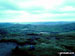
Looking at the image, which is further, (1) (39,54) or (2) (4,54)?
(2) (4,54)

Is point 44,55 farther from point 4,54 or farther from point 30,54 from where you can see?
point 4,54

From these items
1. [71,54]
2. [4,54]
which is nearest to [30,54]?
[4,54]

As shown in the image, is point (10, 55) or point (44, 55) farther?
point (10, 55)

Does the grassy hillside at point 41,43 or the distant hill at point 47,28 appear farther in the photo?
the distant hill at point 47,28

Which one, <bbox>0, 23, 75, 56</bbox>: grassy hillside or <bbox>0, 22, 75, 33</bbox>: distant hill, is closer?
<bbox>0, 23, 75, 56</bbox>: grassy hillside

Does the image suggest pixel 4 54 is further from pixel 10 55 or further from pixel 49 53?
pixel 49 53

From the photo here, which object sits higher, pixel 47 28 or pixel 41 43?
pixel 41 43

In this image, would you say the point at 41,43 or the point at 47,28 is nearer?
the point at 41,43

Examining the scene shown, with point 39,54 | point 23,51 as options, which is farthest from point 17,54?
point 39,54
